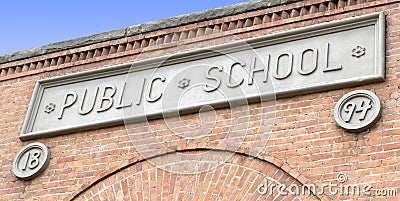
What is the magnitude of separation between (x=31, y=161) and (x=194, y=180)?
209 centimetres

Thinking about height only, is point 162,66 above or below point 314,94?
above

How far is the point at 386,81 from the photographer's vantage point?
711 cm

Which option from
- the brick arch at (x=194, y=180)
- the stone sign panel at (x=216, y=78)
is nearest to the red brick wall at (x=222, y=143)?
the brick arch at (x=194, y=180)


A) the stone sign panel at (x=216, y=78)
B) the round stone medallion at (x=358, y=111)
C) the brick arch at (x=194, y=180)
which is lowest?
the brick arch at (x=194, y=180)

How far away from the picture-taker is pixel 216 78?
7988 mm

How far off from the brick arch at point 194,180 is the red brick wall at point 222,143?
0.01m

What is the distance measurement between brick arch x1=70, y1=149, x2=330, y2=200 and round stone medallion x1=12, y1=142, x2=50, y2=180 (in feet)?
2.08

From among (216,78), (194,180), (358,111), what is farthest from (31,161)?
(358,111)

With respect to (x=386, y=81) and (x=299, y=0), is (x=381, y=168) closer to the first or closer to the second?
(x=386, y=81)

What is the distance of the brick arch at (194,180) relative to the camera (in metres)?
6.99

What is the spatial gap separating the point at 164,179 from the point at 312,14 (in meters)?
2.35

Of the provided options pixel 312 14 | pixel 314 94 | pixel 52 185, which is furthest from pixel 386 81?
pixel 52 185

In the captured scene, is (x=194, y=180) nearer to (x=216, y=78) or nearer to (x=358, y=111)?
(x=216, y=78)

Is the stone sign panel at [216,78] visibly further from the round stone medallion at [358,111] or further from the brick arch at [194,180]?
the brick arch at [194,180]
